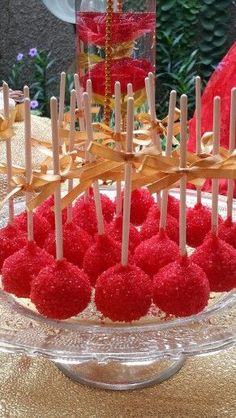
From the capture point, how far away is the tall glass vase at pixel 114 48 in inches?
54.7

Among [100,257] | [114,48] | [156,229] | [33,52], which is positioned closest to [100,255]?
[100,257]

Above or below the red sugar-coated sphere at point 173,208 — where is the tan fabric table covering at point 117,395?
below

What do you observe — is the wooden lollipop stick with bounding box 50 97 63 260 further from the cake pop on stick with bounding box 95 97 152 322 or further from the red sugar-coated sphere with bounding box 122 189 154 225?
the red sugar-coated sphere with bounding box 122 189 154 225

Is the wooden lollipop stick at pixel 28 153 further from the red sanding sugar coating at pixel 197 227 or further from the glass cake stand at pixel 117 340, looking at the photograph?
the red sanding sugar coating at pixel 197 227

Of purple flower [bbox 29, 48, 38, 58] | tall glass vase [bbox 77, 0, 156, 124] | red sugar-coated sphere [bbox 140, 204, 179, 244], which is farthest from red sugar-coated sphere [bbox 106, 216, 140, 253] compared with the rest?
purple flower [bbox 29, 48, 38, 58]

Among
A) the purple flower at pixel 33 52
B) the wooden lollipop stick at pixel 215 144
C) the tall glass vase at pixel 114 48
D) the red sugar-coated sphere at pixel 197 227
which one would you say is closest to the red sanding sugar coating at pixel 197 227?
the red sugar-coated sphere at pixel 197 227

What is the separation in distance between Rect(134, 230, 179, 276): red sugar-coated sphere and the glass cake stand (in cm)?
5

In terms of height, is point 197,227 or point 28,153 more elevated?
point 28,153

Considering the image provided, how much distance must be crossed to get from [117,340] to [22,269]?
0.43 feet

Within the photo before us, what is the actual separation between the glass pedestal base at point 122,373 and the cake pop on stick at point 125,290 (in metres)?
0.06

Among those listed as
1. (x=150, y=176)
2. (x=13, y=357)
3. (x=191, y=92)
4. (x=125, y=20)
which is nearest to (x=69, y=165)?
(x=150, y=176)

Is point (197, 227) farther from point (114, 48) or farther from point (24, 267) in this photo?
point (114, 48)

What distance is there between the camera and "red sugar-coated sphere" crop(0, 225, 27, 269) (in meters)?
0.80

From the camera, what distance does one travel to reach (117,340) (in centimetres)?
68
